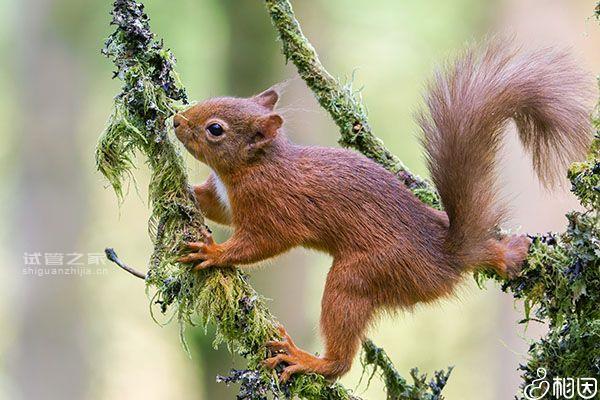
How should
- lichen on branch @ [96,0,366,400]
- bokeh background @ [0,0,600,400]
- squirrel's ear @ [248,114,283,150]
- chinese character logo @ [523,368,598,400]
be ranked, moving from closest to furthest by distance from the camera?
1. chinese character logo @ [523,368,598,400]
2. lichen on branch @ [96,0,366,400]
3. squirrel's ear @ [248,114,283,150]
4. bokeh background @ [0,0,600,400]

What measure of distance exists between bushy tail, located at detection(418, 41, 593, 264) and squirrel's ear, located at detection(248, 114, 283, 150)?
0.58 meters

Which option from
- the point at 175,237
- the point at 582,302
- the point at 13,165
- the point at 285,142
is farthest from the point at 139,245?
the point at 582,302

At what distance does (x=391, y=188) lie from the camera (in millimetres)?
2838

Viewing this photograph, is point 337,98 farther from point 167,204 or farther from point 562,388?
point 562,388

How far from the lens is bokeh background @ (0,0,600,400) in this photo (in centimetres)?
535

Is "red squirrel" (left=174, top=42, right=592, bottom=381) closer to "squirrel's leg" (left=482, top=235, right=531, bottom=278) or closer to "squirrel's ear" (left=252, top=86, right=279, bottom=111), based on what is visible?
"squirrel's leg" (left=482, top=235, right=531, bottom=278)

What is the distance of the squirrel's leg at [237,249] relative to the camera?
7.64 ft

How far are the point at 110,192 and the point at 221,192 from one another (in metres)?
5.64

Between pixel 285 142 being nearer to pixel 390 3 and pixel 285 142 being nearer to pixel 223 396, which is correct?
pixel 223 396

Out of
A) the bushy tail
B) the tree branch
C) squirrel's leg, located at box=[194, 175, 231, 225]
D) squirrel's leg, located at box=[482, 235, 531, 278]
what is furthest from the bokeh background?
the tree branch

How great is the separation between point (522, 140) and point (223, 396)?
359 cm

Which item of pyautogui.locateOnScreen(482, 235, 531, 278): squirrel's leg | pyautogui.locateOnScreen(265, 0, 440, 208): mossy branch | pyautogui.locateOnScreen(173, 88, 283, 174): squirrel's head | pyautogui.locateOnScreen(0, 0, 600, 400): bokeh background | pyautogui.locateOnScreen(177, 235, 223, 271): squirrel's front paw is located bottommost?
pyautogui.locateOnScreen(177, 235, 223, 271): squirrel's front paw

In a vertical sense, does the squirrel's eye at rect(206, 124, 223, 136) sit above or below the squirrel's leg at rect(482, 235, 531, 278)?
above

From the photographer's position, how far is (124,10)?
7.45 feet
